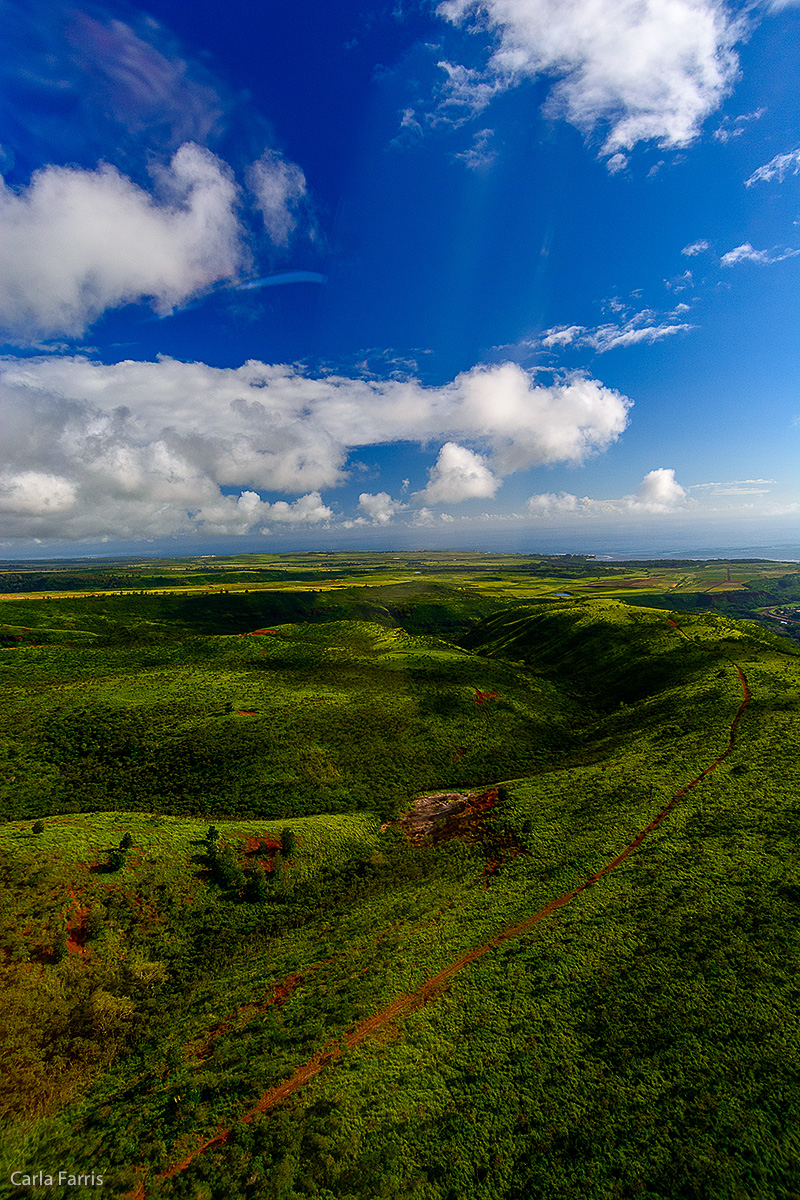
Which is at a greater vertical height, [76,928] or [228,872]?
[76,928]

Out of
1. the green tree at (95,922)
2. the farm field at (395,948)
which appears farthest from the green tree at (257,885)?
the green tree at (95,922)

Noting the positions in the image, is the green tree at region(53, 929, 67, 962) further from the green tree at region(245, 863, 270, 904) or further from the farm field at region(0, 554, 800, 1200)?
the green tree at region(245, 863, 270, 904)

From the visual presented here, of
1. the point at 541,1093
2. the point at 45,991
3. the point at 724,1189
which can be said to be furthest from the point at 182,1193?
the point at 724,1189

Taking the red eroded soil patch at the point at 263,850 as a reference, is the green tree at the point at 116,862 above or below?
above

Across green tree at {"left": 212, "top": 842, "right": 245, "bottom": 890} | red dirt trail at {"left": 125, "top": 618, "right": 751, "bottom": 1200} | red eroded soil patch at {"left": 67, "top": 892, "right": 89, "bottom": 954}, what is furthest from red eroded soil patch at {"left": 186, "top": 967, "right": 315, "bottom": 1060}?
red eroded soil patch at {"left": 67, "top": 892, "right": 89, "bottom": 954}

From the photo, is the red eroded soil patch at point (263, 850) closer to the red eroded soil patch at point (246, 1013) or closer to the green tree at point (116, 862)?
the green tree at point (116, 862)

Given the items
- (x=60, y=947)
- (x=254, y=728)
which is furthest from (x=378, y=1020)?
(x=254, y=728)

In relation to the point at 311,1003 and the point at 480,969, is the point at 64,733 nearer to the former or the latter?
the point at 311,1003

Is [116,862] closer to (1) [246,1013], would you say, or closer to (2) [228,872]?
(2) [228,872]
